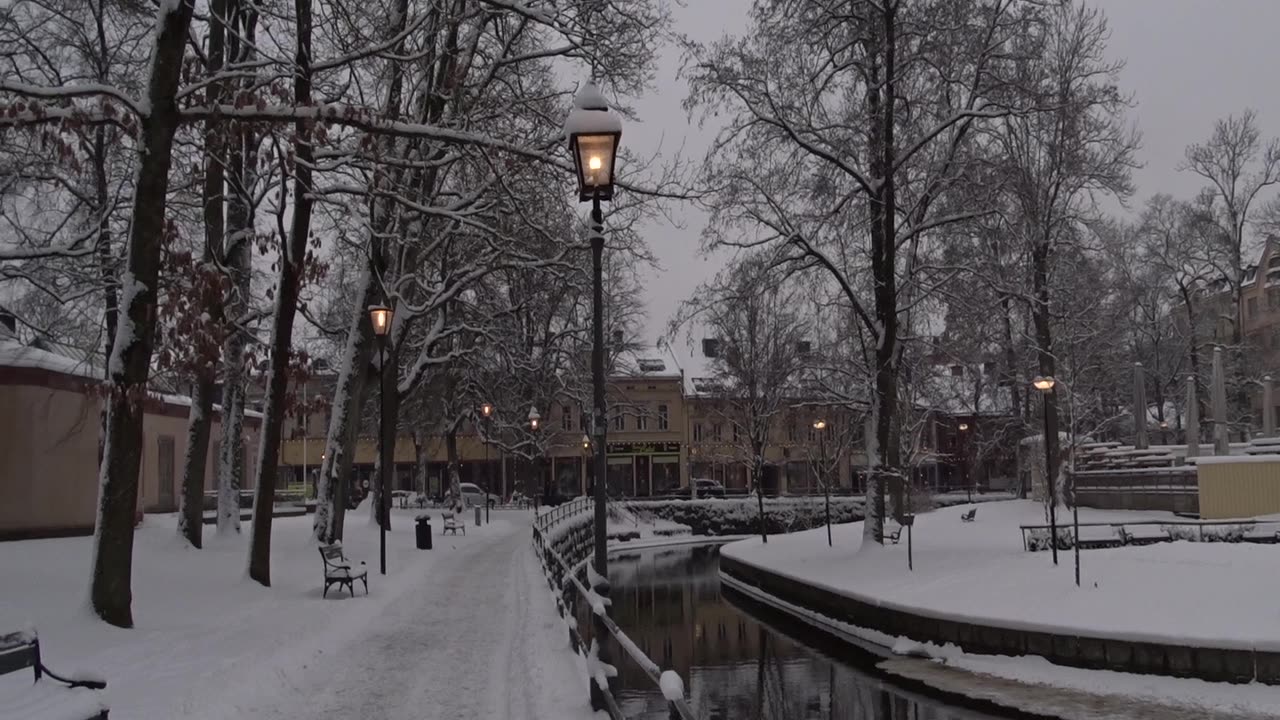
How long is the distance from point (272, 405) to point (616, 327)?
38705 millimetres

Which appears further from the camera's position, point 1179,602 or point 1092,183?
point 1092,183

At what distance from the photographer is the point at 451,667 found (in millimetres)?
11547

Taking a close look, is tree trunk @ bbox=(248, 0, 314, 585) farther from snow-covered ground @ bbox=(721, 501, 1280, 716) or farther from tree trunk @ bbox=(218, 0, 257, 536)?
snow-covered ground @ bbox=(721, 501, 1280, 716)

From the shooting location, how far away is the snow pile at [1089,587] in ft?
49.1

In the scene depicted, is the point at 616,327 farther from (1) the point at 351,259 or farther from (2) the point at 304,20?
(2) the point at 304,20

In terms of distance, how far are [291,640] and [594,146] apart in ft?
23.3

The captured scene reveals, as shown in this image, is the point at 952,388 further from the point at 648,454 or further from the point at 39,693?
the point at 39,693

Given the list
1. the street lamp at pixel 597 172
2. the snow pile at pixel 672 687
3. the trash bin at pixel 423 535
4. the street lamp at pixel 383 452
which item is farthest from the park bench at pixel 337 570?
the snow pile at pixel 672 687

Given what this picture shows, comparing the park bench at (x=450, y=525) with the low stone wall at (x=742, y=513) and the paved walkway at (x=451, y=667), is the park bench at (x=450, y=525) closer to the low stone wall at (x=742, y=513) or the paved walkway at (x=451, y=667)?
the paved walkway at (x=451, y=667)

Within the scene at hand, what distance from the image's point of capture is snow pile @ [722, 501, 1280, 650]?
1496 centimetres

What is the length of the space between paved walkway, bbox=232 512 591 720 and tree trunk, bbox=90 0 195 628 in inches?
101

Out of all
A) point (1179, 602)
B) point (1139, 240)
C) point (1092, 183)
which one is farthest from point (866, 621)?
point (1139, 240)

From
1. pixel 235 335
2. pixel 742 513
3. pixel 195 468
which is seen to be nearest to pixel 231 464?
pixel 195 468

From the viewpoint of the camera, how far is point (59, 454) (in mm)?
23547
